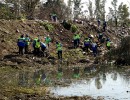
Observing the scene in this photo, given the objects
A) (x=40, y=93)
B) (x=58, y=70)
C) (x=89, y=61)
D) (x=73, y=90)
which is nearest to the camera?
(x=40, y=93)

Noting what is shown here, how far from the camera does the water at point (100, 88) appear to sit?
617 inches

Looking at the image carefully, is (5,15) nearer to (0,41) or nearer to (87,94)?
(0,41)

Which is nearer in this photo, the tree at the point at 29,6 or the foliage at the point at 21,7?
the foliage at the point at 21,7

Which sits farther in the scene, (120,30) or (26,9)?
(120,30)

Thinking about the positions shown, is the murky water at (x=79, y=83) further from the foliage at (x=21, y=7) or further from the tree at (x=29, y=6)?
the tree at (x=29, y=6)

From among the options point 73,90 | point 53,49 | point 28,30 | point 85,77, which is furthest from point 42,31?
point 73,90

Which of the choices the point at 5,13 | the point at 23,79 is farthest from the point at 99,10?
the point at 23,79

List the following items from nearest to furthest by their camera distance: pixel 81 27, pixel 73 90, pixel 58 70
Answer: pixel 73 90 → pixel 58 70 → pixel 81 27

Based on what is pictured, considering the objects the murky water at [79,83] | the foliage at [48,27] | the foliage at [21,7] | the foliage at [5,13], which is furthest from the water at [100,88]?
the foliage at [21,7]

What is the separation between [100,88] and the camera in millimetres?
17562

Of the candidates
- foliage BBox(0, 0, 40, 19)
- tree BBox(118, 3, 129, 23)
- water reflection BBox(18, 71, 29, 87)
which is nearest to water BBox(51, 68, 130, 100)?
water reflection BBox(18, 71, 29, 87)

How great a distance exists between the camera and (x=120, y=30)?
50.8m

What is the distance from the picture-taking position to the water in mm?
15672

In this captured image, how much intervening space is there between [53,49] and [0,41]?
5478 millimetres
